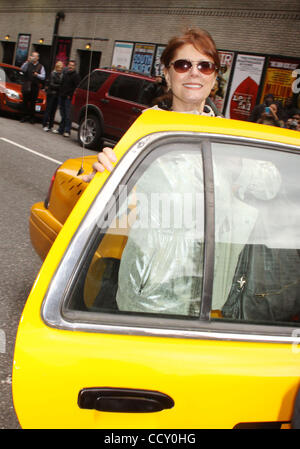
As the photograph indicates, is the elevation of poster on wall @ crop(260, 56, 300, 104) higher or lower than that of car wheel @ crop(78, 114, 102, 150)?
higher

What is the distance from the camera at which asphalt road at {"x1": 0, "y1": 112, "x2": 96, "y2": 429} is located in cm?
304

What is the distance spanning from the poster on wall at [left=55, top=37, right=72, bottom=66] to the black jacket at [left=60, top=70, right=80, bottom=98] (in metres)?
12.3

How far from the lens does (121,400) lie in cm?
133

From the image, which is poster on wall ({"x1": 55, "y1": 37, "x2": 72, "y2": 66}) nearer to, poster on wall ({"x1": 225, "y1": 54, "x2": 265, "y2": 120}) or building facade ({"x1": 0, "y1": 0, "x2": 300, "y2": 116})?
building facade ({"x1": 0, "y1": 0, "x2": 300, "y2": 116})

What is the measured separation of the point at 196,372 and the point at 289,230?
547 mm

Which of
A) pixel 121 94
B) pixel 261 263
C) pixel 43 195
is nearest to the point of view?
pixel 261 263

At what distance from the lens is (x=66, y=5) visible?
25016 millimetres

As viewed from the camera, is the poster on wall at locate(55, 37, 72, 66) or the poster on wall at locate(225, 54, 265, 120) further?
the poster on wall at locate(55, 37, 72, 66)

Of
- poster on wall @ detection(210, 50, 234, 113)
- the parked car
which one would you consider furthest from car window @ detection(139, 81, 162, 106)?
poster on wall @ detection(210, 50, 234, 113)

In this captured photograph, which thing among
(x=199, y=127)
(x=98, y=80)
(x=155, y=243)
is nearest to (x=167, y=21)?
(x=98, y=80)

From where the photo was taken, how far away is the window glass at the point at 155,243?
4.87 feet

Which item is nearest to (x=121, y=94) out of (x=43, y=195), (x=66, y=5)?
(x=43, y=195)

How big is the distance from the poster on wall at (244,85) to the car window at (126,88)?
240 inches
